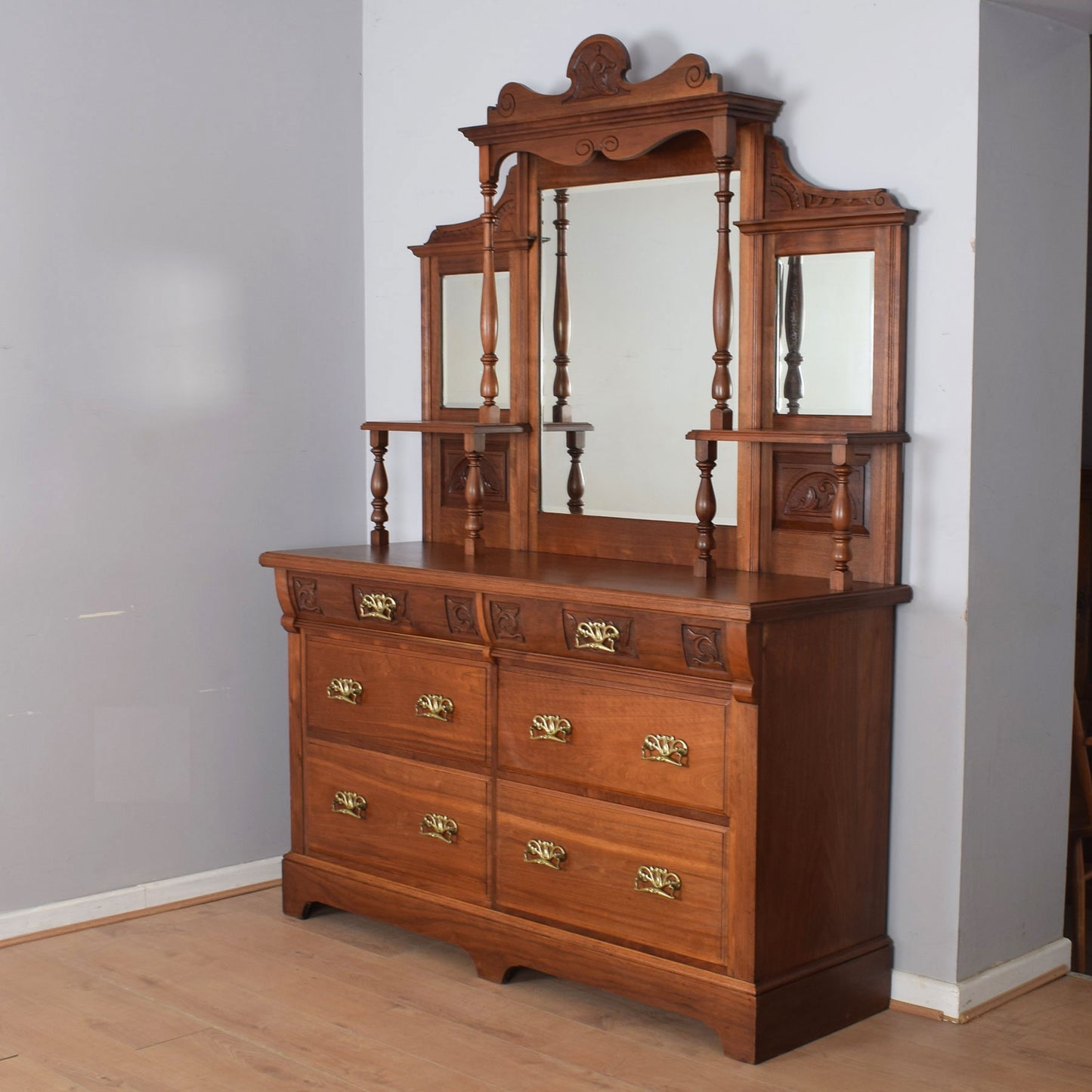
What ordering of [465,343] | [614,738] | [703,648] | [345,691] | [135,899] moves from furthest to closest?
[465,343]
[135,899]
[345,691]
[614,738]
[703,648]

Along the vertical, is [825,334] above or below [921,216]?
below

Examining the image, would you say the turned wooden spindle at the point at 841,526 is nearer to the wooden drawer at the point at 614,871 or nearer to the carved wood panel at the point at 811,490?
the carved wood panel at the point at 811,490

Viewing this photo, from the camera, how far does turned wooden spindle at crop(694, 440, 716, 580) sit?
3580 mm

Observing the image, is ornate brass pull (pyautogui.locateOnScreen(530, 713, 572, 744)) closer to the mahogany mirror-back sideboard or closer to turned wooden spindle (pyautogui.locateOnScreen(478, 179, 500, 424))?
the mahogany mirror-back sideboard

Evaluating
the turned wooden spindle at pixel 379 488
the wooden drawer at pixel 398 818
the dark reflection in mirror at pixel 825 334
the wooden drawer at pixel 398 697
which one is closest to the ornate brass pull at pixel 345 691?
the wooden drawer at pixel 398 697

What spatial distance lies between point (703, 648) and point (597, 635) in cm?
30

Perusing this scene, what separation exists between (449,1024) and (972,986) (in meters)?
1.22

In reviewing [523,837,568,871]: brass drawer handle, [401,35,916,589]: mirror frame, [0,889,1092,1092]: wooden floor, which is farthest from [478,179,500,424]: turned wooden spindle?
[0,889,1092,1092]: wooden floor

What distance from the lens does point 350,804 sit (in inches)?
158

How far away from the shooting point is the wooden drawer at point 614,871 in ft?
10.7

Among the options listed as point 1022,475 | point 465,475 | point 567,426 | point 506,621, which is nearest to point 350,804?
A: point 506,621

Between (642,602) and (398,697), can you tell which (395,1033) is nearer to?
(398,697)

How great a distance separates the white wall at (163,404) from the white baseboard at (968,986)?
1960 mm

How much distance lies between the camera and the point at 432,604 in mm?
3756
